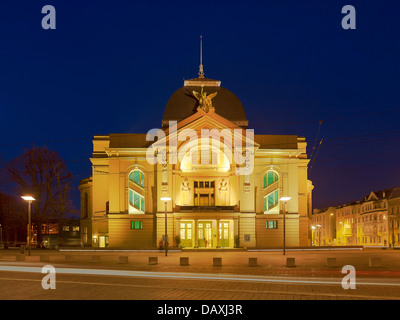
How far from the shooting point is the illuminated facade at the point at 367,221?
4414 inches

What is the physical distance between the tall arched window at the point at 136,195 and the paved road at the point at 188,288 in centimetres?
4012

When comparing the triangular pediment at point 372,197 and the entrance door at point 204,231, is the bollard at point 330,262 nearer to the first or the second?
the entrance door at point 204,231

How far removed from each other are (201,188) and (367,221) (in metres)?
74.4

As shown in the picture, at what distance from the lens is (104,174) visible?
71.7m

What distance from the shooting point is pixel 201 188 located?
65.8 m

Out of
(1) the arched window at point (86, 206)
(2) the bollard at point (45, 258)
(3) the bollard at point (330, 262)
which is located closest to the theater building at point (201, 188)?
(1) the arched window at point (86, 206)

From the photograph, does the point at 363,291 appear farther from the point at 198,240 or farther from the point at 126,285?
the point at 198,240

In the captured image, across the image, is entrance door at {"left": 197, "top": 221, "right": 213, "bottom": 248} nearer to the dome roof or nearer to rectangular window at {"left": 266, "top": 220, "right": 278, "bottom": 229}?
rectangular window at {"left": 266, "top": 220, "right": 278, "bottom": 229}

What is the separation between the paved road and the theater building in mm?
37977

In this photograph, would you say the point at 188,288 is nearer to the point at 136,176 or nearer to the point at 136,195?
the point at 136,195

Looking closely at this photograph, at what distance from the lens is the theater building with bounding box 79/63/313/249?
208ft

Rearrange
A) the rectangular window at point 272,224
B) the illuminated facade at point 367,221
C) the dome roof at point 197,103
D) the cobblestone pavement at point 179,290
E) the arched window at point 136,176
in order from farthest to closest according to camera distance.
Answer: the illuminated facade at point 367,221, the dome roof at point 197,103, the arched window at point 136,176, the rectangular window at point 272,224, the cobblestone pavement at point 179,290

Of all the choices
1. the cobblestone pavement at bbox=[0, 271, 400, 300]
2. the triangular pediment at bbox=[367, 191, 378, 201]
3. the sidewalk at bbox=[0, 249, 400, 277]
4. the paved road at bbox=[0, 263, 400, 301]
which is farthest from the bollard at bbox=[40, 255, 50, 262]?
the triangular pediment at bbox=[367, 191, 378, 201]
